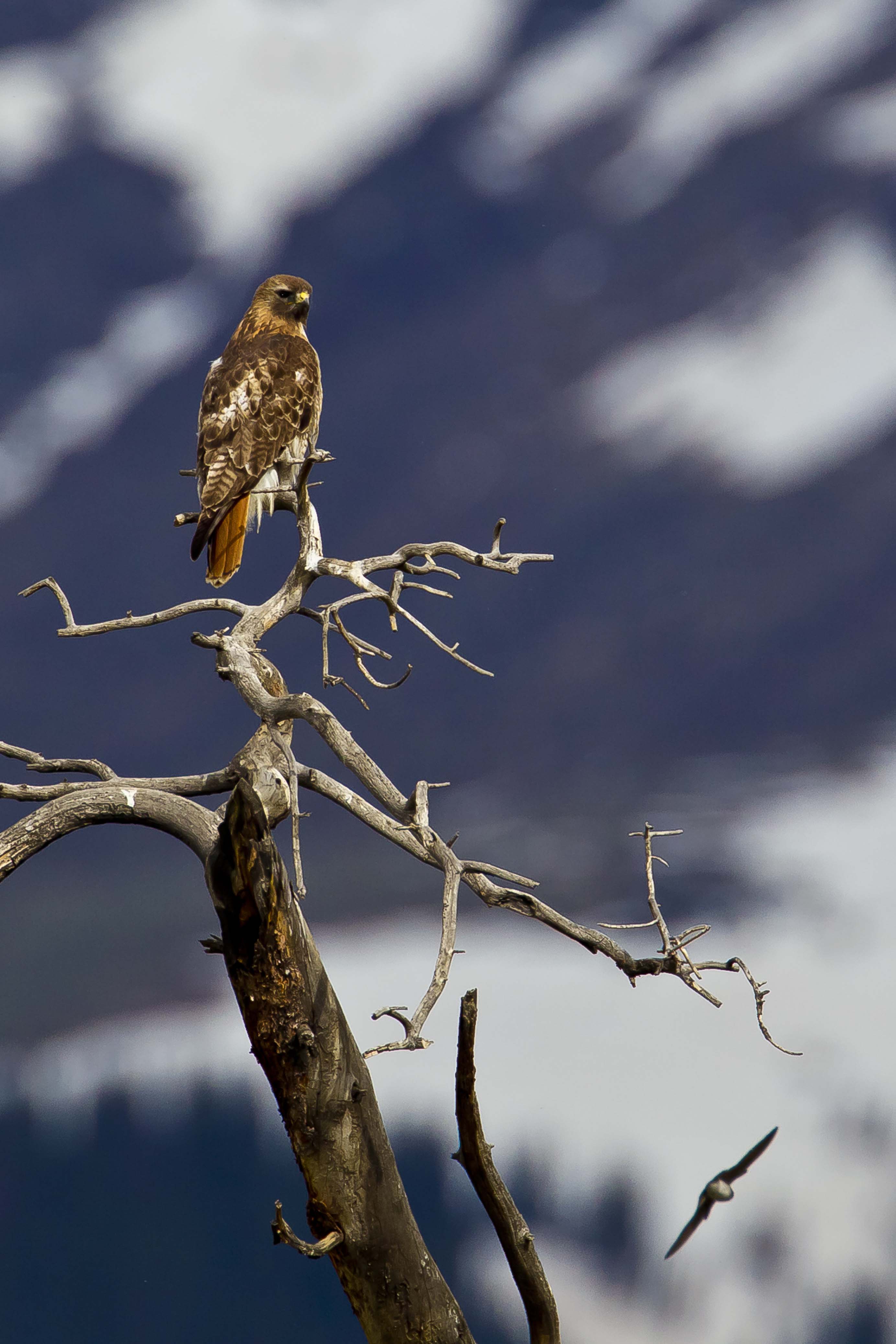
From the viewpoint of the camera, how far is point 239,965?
10.6 feet

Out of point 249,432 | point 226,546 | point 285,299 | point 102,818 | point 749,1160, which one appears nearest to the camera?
point 749,1160

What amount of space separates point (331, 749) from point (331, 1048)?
940mm

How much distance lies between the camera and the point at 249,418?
4176 millimetres

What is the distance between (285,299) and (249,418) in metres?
0.95

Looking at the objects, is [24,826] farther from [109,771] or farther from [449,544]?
[449,544]

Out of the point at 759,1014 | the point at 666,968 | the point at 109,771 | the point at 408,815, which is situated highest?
the point at 109,771

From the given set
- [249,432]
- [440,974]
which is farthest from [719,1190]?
[249,432]

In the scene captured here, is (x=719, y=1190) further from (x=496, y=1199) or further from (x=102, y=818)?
(x=102, y=818)

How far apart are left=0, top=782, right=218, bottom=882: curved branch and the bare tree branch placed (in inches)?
42.6

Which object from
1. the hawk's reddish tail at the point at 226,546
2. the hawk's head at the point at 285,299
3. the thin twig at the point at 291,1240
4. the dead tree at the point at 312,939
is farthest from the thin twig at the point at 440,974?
the hawk's head at the point at 285,299

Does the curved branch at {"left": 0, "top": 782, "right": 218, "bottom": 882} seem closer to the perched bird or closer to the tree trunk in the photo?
the tree trunk

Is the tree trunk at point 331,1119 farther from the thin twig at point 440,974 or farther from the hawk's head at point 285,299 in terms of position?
the hawk's head at point 285,299

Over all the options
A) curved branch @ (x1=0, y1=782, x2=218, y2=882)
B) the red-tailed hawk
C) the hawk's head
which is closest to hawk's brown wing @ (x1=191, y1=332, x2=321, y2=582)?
the red-tailed hawk

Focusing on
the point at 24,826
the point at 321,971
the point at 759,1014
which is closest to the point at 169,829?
the point at 24,826
